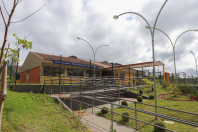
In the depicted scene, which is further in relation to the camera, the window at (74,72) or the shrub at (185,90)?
the window at (74,72)

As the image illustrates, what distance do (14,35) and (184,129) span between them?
7.13 m

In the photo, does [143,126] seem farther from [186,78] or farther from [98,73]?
[98,73]

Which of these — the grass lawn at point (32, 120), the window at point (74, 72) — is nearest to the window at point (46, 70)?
the window at point (74, 72)

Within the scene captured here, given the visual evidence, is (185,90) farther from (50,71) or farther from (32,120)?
(50,71)

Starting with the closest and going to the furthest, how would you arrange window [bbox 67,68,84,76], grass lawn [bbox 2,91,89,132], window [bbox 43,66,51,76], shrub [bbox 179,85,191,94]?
grass lawn [bbox 2,91,89,132], shrub [bbox 179,85,191,94], window [bbox 43,66,51,76], window [bbox 67,68,84,76]

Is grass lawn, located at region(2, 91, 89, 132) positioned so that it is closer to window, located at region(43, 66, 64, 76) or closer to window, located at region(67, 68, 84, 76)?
window, located at region(43, 66, 64, 76)

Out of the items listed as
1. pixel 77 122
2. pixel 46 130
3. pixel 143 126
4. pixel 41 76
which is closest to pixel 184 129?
pixel 143 126

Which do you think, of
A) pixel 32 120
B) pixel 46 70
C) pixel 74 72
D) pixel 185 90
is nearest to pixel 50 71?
pixel 46 70

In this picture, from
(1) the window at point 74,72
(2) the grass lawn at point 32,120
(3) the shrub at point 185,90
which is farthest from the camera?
(1) the window at point 74,72

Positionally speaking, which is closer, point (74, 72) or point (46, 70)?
point (46, 70)

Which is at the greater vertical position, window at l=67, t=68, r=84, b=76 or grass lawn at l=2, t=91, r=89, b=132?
window at l=67, t=68, r=84, b=76

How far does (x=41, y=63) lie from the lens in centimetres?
1862

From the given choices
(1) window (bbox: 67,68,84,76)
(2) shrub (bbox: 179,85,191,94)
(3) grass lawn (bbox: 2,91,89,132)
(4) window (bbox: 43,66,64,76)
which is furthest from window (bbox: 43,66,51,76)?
(2) shrub (bbox: 179,85,191,94)

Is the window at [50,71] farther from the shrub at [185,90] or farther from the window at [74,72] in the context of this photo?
the shrub at [185,90]
